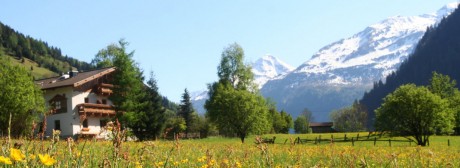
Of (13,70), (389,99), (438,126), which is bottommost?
(438,126)

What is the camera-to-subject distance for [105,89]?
62781 millimetres

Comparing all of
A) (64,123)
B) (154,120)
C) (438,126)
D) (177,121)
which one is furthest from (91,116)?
(177,121)

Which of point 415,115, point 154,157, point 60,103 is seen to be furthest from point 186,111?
point 154,157

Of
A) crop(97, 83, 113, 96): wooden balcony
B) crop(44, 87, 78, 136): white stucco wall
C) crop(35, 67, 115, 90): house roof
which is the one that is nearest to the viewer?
crop(44, 87, 78, 136): white stucco wall

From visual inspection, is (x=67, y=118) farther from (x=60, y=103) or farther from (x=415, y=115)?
(x=415, y=115)

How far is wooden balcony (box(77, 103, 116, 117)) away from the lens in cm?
5866

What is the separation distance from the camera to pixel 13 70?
46.4 meters

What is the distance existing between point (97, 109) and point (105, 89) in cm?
325

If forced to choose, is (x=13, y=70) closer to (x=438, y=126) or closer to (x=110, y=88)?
(x=110, y=88)

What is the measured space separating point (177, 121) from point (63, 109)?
52116 mm

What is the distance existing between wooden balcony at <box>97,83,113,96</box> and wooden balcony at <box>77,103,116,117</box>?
1.80 meters

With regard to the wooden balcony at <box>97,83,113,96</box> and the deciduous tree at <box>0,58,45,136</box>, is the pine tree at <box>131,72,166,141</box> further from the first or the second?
the deciduous tree at <box>0,58,45,136</box>

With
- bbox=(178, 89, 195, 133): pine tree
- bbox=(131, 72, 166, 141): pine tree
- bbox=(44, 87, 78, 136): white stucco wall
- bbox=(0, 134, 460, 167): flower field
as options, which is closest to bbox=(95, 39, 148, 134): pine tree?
bbox=(131, 72, 166, 141): pine tree

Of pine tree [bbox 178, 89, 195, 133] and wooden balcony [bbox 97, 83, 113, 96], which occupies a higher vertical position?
wooden balcony [bbox 97, 83, 113, 96]
